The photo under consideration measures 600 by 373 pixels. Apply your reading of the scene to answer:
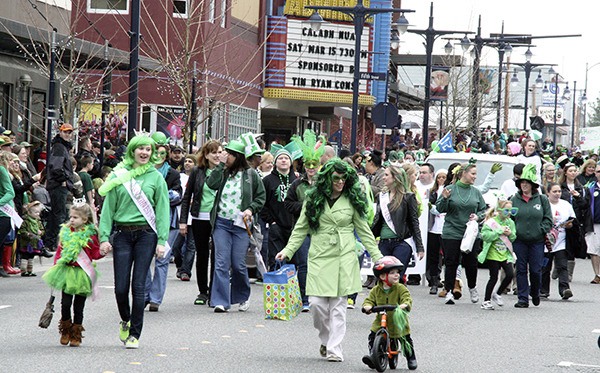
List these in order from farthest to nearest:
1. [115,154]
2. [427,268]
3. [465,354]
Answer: [115,154]
[427,268]
[465,354]

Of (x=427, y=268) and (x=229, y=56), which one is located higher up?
(x=229, y=56)

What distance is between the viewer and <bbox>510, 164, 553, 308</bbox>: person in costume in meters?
15.4

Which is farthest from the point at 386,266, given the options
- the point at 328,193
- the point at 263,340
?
the point at 263,340

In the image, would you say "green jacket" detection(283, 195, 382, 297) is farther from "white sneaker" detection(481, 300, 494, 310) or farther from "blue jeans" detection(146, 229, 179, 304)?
"white sneaker" detection(481, 300, 494, 310)

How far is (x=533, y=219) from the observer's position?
1538 cm

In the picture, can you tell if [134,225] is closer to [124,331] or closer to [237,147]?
[124,331]

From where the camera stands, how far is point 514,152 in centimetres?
2777

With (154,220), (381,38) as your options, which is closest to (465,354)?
(154,220)

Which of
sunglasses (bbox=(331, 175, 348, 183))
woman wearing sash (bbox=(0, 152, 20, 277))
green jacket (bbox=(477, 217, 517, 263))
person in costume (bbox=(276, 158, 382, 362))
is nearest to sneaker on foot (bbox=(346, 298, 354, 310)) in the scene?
green jacket (bbox=(477, 217, 517, 263))

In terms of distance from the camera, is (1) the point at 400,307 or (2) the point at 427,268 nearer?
(1) the point at 400,307

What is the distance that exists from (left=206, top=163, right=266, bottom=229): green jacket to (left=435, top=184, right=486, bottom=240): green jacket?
9.74 ft

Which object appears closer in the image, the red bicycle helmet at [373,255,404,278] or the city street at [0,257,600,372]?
the city street at [0,257,600,372]

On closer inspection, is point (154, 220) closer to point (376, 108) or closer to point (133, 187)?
point (133, 187)

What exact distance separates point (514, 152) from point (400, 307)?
18.4 meters
